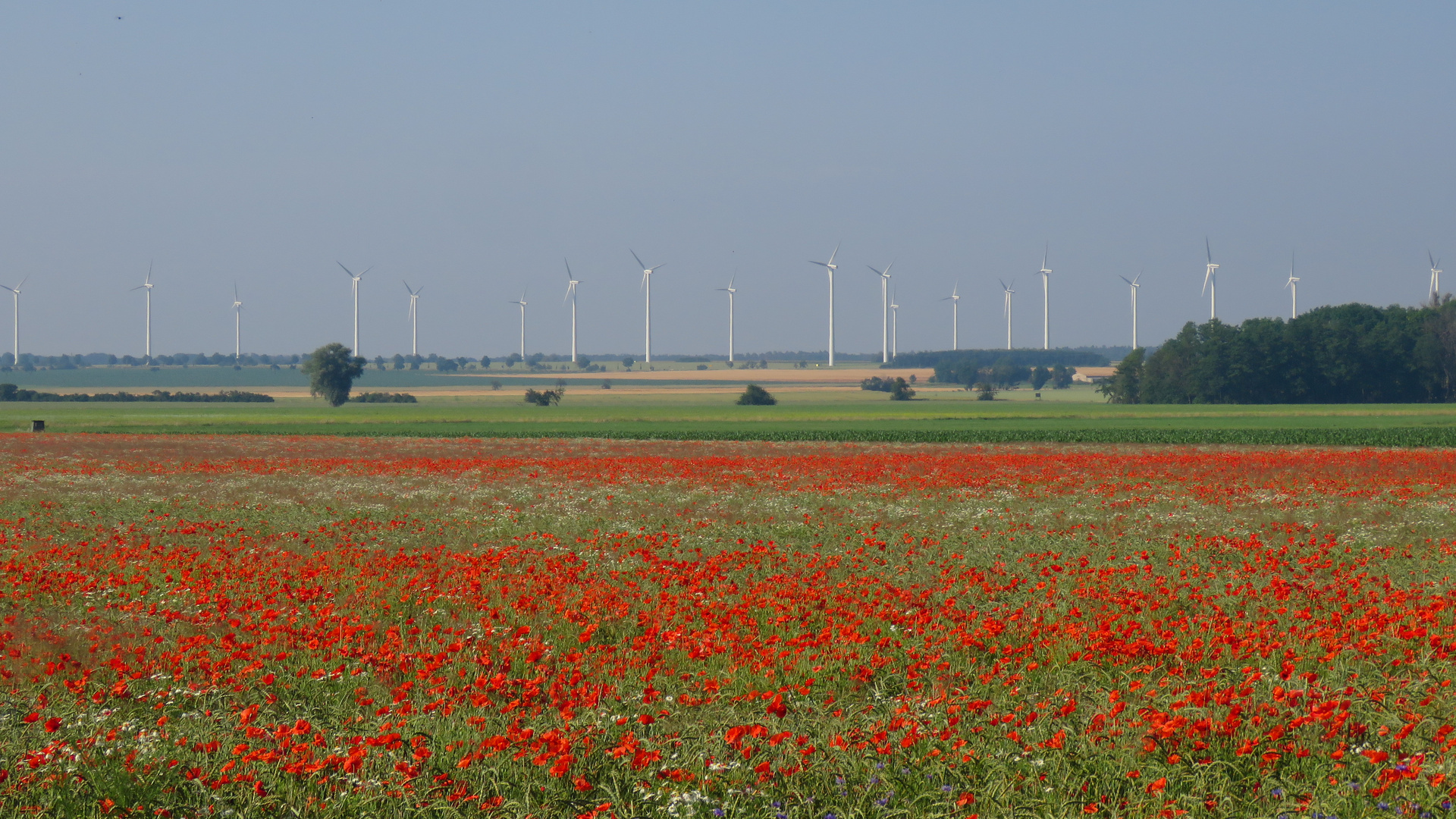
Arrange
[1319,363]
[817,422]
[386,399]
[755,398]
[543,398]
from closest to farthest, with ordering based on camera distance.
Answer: [817,422] < [1319,363] < [755,398] < [543,398] < [386,399]

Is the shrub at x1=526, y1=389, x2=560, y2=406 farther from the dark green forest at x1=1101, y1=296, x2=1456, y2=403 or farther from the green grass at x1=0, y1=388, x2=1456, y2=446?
the dark green forest at x1=1101, y1=296, x2=1456, y2=403

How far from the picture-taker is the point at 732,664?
11430 millimetres

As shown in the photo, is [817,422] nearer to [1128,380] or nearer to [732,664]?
[1128,380]

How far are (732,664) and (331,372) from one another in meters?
170

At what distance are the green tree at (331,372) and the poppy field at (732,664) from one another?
14992 centimetres

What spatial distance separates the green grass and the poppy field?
175 ft

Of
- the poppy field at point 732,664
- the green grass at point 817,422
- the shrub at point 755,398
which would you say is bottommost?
the green grass at point 817,422

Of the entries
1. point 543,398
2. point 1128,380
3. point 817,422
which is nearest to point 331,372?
point 543,398

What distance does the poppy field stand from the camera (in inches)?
304

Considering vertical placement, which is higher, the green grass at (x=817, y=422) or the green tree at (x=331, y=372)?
the green tree at (x=331, y=372)

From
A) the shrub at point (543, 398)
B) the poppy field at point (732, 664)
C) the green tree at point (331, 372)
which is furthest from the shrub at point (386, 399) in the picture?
the poppy field at point (732, 664)

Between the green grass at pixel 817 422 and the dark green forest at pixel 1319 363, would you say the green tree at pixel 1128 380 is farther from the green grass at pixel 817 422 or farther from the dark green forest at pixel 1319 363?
the green grass at pixel 817 422

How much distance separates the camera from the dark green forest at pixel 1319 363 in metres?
151

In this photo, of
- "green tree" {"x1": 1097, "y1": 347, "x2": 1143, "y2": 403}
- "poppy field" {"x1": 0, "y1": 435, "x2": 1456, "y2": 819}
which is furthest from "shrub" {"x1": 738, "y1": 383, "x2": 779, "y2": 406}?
"poppy field" {"x1": 0, "y1": 435, "x2": 1456, "y2": 819}
